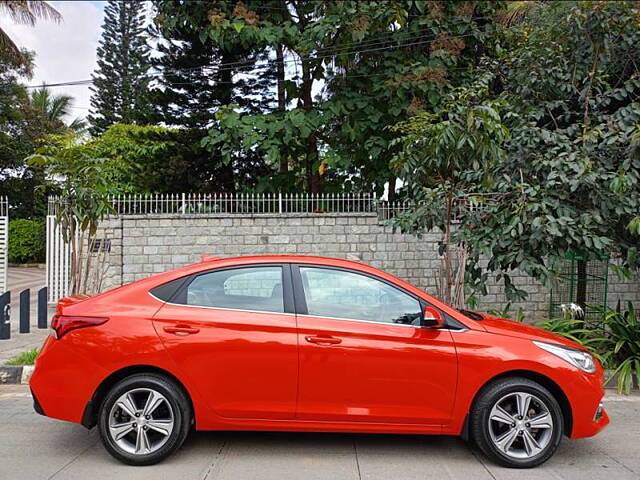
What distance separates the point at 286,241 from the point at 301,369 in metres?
6.99

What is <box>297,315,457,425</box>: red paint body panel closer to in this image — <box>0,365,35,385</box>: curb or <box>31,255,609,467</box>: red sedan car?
<box>31,255,609,467</box>: red sedan car

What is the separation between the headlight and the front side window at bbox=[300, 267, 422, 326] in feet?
3.35

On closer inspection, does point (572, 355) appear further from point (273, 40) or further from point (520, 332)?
point (273, 40)

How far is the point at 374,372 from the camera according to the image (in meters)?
4.09

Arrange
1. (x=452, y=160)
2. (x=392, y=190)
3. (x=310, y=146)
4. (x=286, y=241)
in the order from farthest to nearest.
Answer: (x=310, y=146)
(x=392, y=190)
(x=286, y=241)
(x=452, y=160)

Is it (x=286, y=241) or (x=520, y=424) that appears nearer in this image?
(x=520, y=424)

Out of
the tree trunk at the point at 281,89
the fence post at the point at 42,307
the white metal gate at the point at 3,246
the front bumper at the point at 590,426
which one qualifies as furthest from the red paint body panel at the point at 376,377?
the tree trunk at the point at 281,89

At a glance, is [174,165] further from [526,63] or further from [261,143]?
[526,63]

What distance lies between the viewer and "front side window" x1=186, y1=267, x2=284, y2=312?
428 cm

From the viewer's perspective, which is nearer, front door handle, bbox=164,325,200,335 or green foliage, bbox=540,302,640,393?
front door handle, bbox=164,325,200,335

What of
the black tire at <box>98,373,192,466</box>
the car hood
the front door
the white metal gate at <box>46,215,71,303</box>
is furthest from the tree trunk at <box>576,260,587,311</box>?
the white metal gate at <box>46,215,71,303</box>

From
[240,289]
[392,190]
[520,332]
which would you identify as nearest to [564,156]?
[520,332]

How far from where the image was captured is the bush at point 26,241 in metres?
27.1

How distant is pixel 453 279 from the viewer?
7.90 meters
